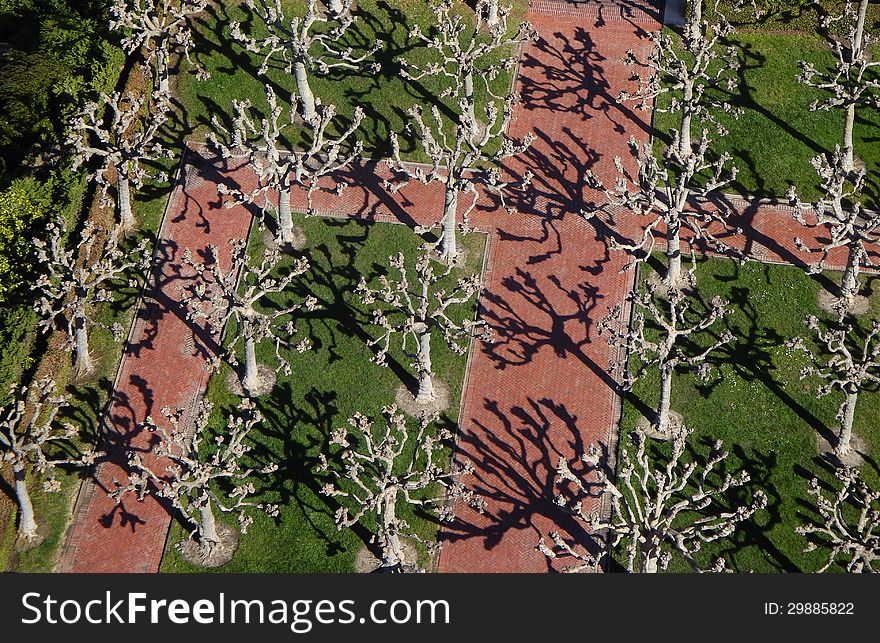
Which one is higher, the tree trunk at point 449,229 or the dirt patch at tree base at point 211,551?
the tree trunk at point 449,229

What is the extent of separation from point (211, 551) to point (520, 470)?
475 inches

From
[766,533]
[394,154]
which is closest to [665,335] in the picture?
[766,533]

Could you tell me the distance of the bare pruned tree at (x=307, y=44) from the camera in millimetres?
56000

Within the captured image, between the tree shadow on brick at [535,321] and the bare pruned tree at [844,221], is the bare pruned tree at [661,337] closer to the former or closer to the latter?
the tree shadow on brick at [535,321]

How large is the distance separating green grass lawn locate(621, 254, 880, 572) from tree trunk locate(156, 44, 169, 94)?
25.6 meters

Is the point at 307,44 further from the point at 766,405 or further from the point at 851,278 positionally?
the point at 851,278

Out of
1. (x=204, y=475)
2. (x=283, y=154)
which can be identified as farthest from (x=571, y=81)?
(x=204, y=475)

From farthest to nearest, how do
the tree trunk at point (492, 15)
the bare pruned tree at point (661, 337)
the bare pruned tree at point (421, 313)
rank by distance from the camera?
the tree trunk at point (492, 15)
the bare pruned tree at point (421, 313)
the bare pruned tree at point (661, 337)

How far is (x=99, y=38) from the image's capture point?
59531mm

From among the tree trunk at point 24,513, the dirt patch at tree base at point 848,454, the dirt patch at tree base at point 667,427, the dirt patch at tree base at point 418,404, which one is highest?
the dirt patch at tree base at point 418,404

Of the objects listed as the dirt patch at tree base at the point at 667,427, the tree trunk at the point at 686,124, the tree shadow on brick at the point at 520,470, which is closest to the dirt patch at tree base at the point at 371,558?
the tree shadow on brick at the point at 520,470

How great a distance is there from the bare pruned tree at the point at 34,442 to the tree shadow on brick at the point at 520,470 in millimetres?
14387

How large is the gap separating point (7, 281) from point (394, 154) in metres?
16.7
